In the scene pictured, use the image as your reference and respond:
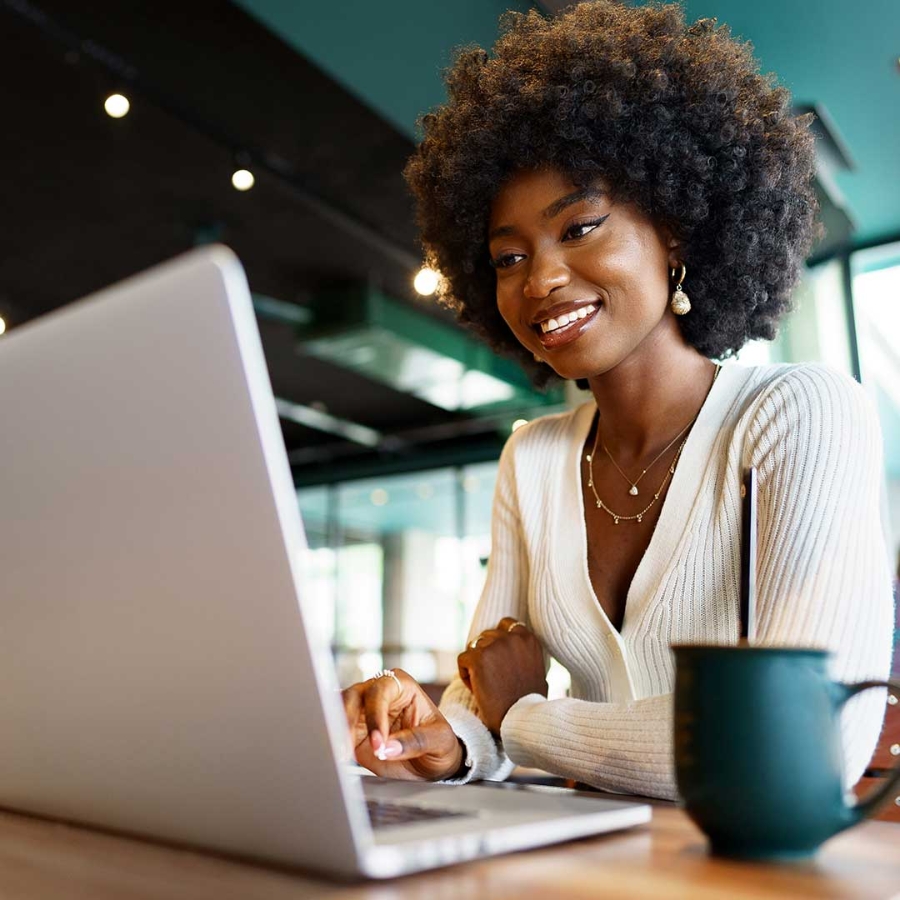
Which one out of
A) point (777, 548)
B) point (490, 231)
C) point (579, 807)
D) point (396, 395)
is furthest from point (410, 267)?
point (579, 807)

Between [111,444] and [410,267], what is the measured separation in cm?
512

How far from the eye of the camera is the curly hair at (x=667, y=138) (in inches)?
52.2

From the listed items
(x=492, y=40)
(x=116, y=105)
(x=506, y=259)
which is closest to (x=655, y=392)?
(x=506, y=259)

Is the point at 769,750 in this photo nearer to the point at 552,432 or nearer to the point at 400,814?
the point at 400,814

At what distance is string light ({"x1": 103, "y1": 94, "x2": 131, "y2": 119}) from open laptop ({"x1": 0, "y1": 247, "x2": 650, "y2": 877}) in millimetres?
3587

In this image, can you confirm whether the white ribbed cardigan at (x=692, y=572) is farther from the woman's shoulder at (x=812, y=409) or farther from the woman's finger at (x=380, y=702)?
the woman's finger at (x=380, y=702)

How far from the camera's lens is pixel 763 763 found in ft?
1.62

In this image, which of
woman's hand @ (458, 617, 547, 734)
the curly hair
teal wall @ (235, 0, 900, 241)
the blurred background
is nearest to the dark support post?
the blurred background

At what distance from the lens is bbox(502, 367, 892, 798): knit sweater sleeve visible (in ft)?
2.78

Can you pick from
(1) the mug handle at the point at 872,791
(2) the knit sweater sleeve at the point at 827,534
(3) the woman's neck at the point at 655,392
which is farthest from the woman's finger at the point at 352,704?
(3) the woman's neck at the point at 655,392

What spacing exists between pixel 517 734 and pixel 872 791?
0.51 meters

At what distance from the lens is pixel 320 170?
4383 millimetres

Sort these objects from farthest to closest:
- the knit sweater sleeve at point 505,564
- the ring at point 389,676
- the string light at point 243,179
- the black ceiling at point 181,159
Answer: the string light at point 243,179 < the black ceiling at point 181,159 < the knit sweater sleeve at point 505,564 < the ring at point 389,676

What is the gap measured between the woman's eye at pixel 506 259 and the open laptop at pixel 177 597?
878mm
